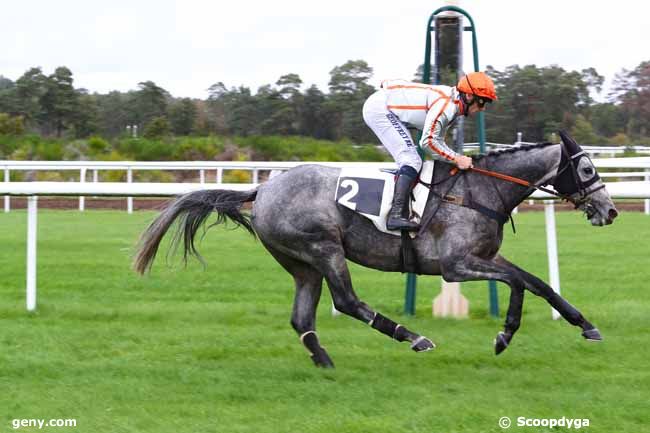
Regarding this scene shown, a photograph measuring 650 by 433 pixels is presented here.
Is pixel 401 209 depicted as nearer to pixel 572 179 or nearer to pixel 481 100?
pixel 481 100

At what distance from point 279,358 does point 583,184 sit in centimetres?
196

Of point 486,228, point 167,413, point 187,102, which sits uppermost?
point 187,102

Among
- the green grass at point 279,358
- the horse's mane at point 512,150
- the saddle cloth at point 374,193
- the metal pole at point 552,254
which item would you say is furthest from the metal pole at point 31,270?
the metal pole at point 552,254

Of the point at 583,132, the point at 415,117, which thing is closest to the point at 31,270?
the point at 415,117

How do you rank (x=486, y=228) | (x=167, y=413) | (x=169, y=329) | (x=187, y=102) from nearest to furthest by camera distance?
(x=167, y=413) < (x=486, y=228) < (x=169, y=329) < (x=187, y=102)

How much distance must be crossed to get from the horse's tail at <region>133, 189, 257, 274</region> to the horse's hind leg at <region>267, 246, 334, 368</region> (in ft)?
1.13

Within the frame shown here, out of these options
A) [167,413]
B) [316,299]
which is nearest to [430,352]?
[316,299]

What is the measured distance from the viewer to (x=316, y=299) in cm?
593

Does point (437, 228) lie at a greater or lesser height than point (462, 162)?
lesser

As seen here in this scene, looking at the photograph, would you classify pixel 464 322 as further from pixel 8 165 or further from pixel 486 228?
pixel 8 165

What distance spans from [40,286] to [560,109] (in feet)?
26.8

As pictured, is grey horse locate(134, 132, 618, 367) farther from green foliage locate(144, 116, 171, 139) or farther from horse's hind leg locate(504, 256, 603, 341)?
green foliage locate(144, 116, 171, 139)

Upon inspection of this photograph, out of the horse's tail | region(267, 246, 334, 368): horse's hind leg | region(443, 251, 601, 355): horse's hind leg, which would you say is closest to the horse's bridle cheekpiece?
region(443, 251, 601, 355): horse's hind leg

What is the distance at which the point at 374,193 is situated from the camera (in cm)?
561
